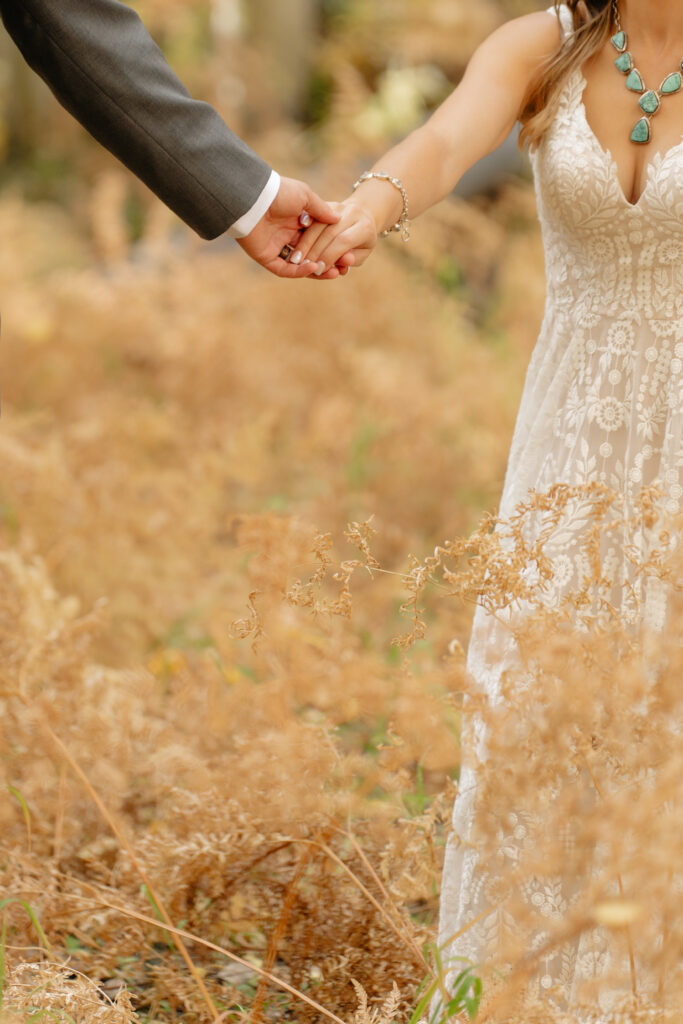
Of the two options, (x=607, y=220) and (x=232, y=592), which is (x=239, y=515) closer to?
(x=607, y=220)

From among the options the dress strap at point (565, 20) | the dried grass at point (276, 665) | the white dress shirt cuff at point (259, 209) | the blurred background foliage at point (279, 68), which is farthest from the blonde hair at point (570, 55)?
the blurred background foliage at point (279, 68)

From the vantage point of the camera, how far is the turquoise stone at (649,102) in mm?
2115

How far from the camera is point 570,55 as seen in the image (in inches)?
86.8

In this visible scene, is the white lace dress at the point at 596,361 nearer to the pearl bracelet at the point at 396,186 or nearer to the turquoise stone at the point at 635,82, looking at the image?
the turquoise stone at the point at 635,82

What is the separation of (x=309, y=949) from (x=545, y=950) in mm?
831

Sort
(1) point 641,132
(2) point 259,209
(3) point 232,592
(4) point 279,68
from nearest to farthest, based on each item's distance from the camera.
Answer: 1. (1) point 641,132
2. (2) point 259,209
3. (3) point 232,592
4. (4) point 279,68

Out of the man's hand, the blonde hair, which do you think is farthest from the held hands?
the blonde hair

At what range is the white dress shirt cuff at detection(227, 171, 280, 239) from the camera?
2400 mm

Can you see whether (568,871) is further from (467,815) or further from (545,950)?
(467,815)

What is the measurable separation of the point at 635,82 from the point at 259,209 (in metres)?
0.80

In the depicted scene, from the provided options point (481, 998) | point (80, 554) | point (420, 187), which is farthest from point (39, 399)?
point (481, 998)

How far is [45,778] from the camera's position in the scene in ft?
8.58

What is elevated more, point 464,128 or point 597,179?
point 464,128

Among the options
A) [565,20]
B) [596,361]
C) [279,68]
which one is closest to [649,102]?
[565,20]
